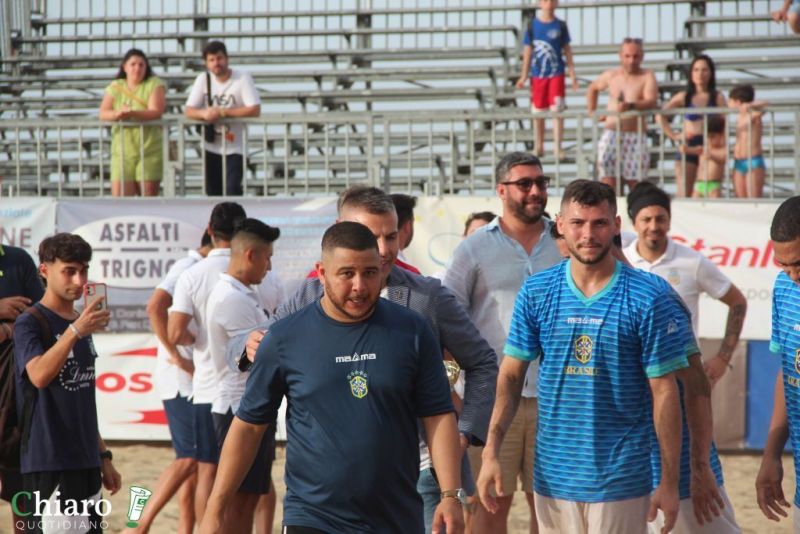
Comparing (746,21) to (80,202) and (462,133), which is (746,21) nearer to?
(462,133)

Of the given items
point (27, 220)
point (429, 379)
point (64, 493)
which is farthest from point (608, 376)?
point (27, 220)

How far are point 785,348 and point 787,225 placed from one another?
57 centimetres

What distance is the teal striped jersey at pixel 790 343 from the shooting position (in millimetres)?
4664

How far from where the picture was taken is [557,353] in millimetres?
4688

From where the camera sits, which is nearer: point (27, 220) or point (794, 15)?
point (27, 220)

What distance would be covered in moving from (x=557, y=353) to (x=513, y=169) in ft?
5.56

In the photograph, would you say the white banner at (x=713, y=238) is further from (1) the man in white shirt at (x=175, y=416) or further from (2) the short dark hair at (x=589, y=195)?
(2) the short dark hair at (x=589, y=195)

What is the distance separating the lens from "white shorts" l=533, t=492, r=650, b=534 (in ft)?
15.0

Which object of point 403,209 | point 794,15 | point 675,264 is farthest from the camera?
point 794,15

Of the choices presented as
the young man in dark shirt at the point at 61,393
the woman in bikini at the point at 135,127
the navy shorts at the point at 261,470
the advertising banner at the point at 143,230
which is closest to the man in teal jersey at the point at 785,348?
the navy shorts at the point at 261,470

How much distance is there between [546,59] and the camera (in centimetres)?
1409

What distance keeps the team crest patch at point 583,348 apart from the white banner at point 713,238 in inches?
272

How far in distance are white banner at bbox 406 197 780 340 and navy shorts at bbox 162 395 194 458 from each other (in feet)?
14.2

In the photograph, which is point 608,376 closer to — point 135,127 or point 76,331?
point 76,331
